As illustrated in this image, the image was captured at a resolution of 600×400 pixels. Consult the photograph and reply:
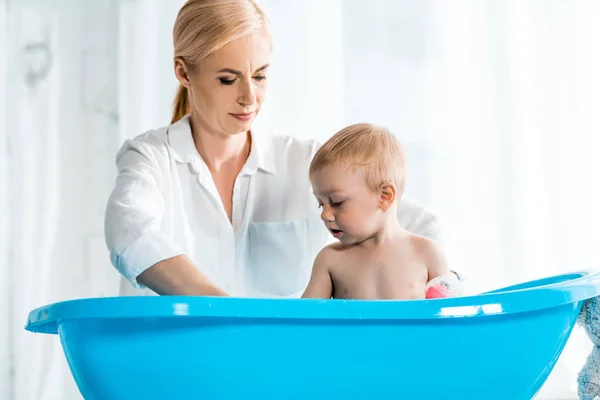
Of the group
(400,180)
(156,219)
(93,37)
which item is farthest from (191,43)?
(93,37)

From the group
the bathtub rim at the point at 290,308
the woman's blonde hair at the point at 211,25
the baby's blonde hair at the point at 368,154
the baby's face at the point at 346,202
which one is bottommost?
the bathtub rim at the point at 290,308

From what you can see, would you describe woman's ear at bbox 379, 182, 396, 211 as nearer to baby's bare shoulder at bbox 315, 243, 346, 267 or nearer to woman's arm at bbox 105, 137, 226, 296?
baby's bare shoulder at bbox 315, 243, 346, 267

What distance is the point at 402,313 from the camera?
0.78m

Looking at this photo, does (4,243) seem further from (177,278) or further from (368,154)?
(368,154)

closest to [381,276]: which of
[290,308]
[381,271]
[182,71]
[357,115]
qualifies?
[381,271]

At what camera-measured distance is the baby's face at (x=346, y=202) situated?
1.11m

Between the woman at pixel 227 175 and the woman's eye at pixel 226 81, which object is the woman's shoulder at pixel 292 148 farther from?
the woman's eye at pixel 226 81

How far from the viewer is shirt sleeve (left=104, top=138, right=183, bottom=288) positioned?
3.65ft

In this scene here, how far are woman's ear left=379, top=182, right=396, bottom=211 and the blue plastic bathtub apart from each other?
338mm

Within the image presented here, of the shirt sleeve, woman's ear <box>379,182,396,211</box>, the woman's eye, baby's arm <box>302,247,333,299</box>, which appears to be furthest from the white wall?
woman's ear <box>379,182,396,211</box>

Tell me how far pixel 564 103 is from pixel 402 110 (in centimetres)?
49

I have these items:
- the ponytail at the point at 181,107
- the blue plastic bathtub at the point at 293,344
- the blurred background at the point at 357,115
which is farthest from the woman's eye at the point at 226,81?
the blurred background at the point at 357,115

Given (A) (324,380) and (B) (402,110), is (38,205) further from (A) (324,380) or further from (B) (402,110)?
(A) (324,380)

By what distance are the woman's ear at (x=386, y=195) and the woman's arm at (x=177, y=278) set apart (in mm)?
265
